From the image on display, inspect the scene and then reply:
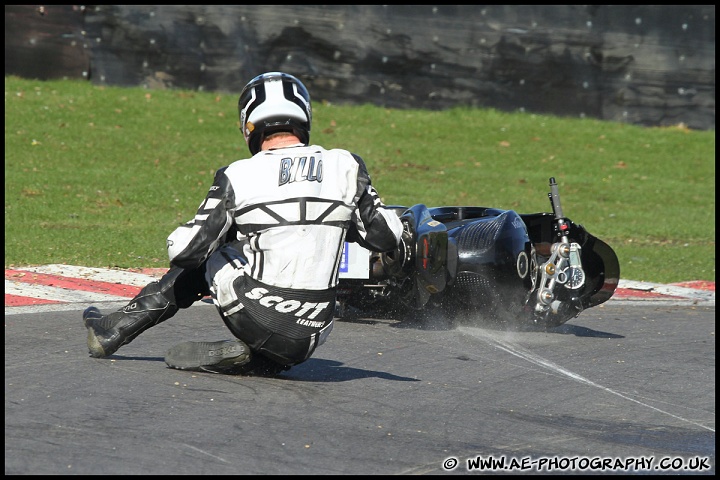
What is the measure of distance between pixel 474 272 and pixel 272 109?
2.27m

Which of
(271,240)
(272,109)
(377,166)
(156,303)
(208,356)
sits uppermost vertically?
(377,166)

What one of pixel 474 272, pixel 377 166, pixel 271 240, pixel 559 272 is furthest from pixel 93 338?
pixel 377 166

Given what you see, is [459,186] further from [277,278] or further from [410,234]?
[277,278]

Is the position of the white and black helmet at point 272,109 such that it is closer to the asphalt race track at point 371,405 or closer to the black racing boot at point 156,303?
the black racing boot at point 156,303

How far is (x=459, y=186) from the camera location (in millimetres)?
12930

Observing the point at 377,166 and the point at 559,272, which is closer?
the point at 559,272

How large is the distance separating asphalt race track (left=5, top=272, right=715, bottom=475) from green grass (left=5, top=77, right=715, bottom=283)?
306 cm

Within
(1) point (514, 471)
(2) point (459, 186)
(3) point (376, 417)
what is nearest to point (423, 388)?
(3) point (376, 417)

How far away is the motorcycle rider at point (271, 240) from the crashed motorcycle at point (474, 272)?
1495 millimetres

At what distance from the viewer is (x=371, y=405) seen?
468 cm

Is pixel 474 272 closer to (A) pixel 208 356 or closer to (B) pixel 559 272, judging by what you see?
(B) pixel 559 272

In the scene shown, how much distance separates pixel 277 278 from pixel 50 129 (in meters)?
9.46

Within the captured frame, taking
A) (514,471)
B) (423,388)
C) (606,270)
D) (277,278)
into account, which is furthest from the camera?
(606,270)

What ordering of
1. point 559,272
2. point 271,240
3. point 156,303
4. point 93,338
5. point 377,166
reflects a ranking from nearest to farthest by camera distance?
point 271,240 → point 156,303 → point 93,338 → point 559,272 → point 377,166
